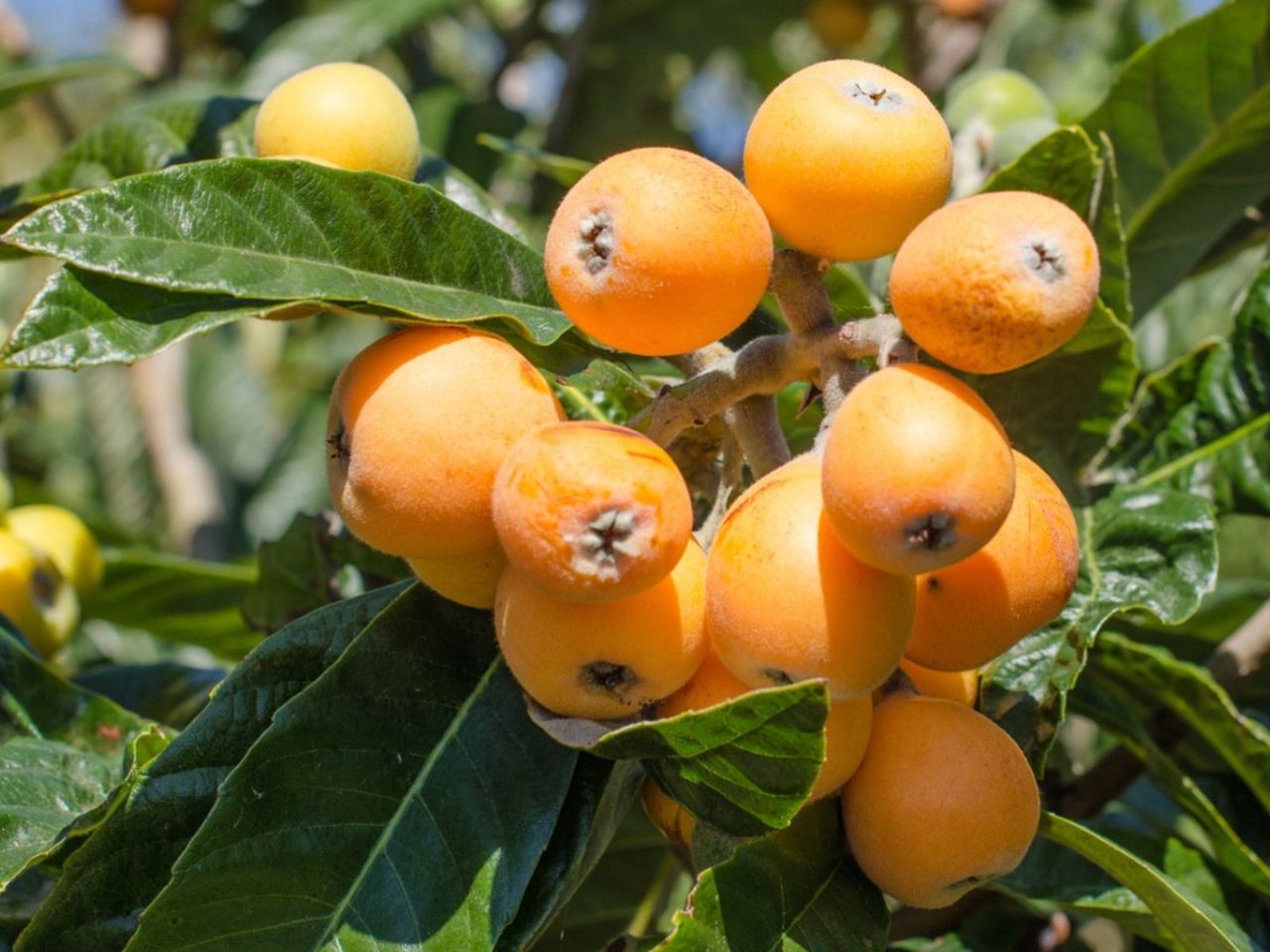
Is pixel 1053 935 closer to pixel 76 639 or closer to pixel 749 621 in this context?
pixel 749 621

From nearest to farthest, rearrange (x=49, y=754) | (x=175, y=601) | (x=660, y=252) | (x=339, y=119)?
1. (x=660, y=252)
2. (x=339, y=119)
3. (x=49, y=754)
4. (x=175, y=601)

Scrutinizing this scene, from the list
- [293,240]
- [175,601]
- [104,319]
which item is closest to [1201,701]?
[293,240]

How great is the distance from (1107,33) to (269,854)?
350 cm

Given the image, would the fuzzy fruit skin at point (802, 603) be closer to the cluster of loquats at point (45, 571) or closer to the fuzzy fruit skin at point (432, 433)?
the fuzzy fruit skin at point (432, 433)

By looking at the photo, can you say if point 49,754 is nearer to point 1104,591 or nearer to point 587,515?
point 587,515

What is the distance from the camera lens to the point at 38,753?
1.40 m

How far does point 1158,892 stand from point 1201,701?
37 cm

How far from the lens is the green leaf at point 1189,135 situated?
1.73 meters

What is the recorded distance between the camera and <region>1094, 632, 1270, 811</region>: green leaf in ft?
4.79

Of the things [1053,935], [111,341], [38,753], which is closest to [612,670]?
[111,341]

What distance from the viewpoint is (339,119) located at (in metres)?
1.30

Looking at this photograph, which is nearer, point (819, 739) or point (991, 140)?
point (819, 739)

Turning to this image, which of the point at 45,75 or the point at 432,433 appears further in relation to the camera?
the point at 45,75

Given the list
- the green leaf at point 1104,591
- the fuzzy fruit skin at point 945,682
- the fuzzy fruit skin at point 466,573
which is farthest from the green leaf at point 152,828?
the green leaf at point 1104,591
